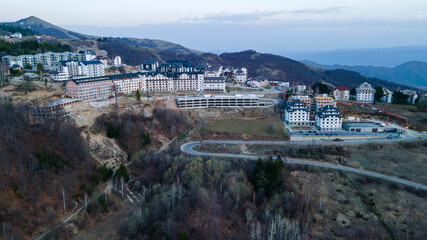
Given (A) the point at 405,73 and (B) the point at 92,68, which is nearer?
(B) the point at 92,68

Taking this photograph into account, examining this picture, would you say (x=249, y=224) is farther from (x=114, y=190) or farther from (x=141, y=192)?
(x=114, y=190)

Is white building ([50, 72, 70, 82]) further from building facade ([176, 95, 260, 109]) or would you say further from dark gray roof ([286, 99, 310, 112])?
dark gray roof ([286, 99, 310, 112])

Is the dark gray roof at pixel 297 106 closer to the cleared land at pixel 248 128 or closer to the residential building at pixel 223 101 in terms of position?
the cleared land at pixel 248 128

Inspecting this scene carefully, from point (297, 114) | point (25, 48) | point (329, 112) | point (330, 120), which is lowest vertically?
point (330, 120)

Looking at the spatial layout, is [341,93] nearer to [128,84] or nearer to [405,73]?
[128,84]

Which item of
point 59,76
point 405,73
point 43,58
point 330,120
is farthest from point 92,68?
point 405,73

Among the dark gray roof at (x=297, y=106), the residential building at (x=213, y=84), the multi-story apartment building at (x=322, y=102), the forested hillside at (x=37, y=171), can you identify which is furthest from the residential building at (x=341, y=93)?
the forested hillside at (x=37, y=171)

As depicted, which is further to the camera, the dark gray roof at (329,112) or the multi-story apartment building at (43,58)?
the multi-story apartment building at (43,58)
